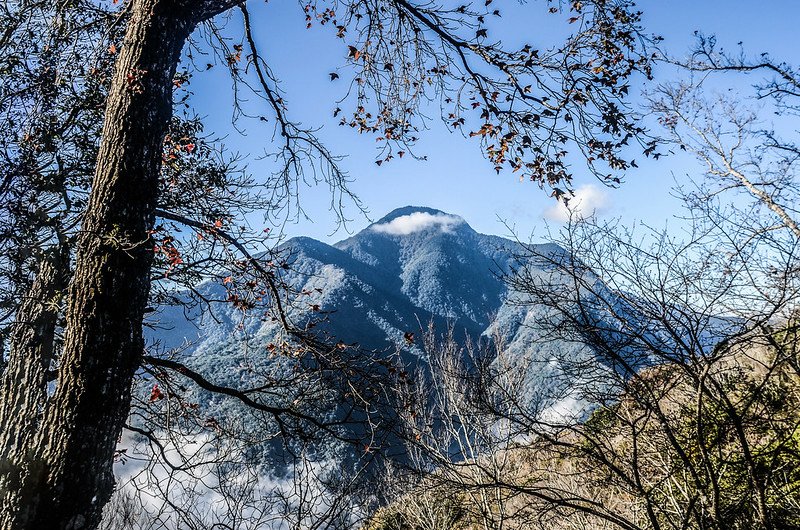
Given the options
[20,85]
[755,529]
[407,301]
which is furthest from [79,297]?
[407,301]

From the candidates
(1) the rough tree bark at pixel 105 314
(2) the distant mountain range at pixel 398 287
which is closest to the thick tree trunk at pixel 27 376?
(1) the rough tree bark at pixel 105 314

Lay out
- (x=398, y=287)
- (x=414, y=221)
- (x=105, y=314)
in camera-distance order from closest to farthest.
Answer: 1. (x=105, y=314)
2. (x=398, y=287)
3. (x=414, y=221)

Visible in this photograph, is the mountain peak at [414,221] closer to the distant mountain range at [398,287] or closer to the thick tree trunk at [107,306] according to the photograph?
the distant mountain range at [398,287]

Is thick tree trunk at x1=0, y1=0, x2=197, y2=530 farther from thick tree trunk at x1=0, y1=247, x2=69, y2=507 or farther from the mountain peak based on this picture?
the mountain peak

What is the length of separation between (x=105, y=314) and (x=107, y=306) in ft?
0.14

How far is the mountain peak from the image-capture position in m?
119

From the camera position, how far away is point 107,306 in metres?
2.27

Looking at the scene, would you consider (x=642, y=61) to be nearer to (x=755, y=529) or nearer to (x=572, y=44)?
(x=572, y=44)

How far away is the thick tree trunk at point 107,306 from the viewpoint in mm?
2039

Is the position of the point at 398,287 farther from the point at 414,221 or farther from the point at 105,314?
the point at 105,314

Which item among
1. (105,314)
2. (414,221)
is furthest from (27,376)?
(414,221)

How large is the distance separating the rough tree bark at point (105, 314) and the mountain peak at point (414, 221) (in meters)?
114

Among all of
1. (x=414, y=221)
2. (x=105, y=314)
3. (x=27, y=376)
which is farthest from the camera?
(x=414, y=221)

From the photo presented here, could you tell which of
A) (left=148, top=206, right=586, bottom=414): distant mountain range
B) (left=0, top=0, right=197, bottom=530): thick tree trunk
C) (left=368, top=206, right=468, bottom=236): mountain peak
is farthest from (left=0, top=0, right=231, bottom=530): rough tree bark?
(left=368, top=206, right=468, bottom=236): mountain peak
